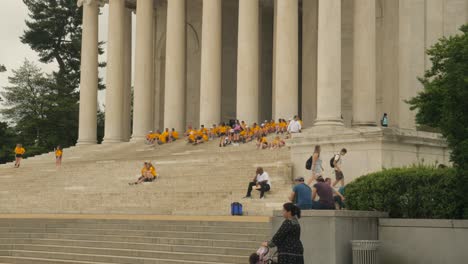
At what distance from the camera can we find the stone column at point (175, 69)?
73.1 meters

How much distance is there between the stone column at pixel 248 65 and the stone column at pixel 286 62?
117 inches

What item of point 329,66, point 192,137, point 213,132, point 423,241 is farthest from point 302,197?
point 213,132

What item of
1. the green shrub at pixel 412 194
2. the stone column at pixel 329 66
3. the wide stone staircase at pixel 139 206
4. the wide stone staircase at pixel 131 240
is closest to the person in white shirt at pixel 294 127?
the stone column at pixel 329 66

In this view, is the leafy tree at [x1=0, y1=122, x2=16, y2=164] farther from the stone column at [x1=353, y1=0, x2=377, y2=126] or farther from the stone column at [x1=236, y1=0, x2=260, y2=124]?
the stone column at [x1=353, y1=0, x2=377, y2=126]

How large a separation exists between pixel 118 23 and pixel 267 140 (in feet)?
98.9

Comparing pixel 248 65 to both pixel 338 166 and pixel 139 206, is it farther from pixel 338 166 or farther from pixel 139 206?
pixel 338 166

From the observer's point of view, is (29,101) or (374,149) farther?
(29,101)

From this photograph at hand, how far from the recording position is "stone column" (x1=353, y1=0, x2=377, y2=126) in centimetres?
6050

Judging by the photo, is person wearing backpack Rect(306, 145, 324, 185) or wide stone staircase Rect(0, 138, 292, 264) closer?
wide stone staircase Rect(0, 138, 292, 264)

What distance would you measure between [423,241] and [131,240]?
12.8 m

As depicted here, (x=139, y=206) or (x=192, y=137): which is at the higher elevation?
(x=192, y=137)

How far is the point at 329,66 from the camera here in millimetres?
54938

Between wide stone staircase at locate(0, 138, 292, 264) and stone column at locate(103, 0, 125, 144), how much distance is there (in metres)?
6.65

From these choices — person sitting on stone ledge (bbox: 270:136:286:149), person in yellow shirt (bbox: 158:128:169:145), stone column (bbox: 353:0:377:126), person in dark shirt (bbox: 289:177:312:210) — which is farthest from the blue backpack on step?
person in yellow shirt (bbox: 158:128:169:145)
